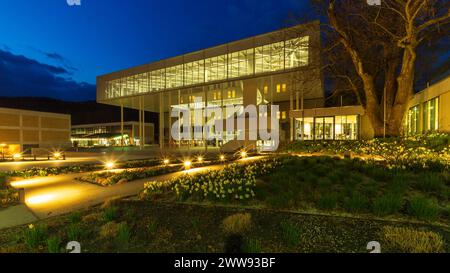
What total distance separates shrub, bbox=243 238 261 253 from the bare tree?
12.5 meters

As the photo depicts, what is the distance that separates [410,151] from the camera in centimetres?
989

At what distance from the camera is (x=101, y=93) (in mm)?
46750

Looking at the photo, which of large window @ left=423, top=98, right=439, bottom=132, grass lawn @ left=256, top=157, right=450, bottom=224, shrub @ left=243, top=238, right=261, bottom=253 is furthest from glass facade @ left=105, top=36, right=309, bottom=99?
shrub @ left=243, top=238, right=261, bottom=253

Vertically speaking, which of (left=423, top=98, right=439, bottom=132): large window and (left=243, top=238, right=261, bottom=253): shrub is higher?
(left=423, top=98, right=439, bottom=132): large window

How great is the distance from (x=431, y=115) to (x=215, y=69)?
82.9 ft

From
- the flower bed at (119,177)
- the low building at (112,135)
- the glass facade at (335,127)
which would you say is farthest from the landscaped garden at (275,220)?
the low building at (112,135)

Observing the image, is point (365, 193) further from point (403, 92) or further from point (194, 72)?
point (194, 72)

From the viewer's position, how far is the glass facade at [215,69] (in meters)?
28.5

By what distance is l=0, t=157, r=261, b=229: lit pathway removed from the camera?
637 cm

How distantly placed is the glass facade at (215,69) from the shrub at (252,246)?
2287 cm

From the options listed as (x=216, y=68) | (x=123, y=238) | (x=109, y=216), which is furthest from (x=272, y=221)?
(x=216, y=68)

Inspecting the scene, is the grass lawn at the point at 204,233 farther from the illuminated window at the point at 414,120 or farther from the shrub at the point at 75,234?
the illuminated window at the point at 414,120

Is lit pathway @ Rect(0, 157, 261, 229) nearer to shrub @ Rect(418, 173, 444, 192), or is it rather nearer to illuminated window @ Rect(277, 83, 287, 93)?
shrub @ Rect(418, 173, 444, 192)

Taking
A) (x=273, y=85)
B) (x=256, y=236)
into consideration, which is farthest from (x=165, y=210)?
(x=273, y=85)
